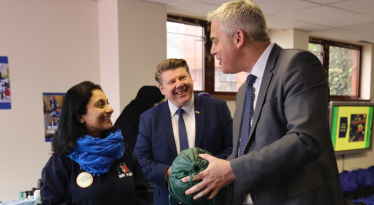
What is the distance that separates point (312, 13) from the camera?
Result: 4.28m

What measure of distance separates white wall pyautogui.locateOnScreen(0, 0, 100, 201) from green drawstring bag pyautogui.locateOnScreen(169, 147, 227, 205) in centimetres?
247

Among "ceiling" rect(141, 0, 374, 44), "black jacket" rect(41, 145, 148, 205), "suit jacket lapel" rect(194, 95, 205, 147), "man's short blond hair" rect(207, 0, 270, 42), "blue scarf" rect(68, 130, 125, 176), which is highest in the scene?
"ceiling" rect(141, 0, 374, 44)

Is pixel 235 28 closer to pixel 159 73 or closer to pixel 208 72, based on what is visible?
pixel 159 73

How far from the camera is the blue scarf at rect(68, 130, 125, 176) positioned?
5.31 ft

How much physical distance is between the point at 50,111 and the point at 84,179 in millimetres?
1974

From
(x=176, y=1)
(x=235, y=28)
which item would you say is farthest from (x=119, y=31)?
(x=235, y=28)

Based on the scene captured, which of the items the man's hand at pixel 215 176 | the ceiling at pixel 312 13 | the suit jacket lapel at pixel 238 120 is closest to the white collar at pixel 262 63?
the suit jacket lapel at pixel 238 120

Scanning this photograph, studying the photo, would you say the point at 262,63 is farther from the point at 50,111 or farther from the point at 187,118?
the point at 50,111

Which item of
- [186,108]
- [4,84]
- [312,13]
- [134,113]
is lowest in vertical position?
[134,113]

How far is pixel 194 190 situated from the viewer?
3.64 ft

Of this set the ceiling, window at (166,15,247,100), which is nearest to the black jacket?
the ceiling

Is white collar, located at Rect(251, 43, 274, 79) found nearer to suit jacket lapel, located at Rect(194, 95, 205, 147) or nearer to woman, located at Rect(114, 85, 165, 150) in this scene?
suit jacket lapel, located at Rect(194, 95, 205, 147)

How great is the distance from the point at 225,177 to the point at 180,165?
19 centimetres

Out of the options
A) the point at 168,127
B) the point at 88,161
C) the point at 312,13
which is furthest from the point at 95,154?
the point at 312,13
